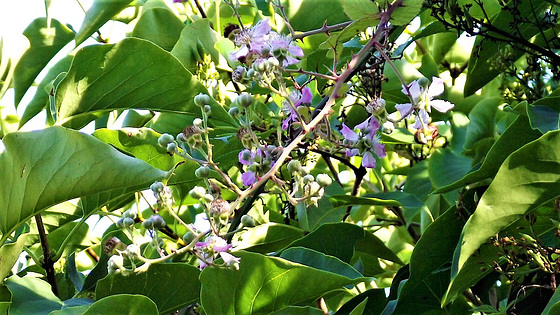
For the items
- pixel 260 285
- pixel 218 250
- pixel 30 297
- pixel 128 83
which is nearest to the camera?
pixel 218 250

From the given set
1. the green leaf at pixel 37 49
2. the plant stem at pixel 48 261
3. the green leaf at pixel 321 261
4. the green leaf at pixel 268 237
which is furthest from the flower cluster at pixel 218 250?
the green leaf at pixel 37 49

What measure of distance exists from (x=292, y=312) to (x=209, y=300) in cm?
11

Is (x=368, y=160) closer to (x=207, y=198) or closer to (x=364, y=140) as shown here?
(x=364, y=140)

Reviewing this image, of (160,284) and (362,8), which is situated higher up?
(362,8)

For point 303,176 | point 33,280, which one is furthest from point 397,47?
point 33,280

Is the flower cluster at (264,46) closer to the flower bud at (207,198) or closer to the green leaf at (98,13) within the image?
the flower bud at (207,198)

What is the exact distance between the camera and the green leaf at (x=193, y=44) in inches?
55.2

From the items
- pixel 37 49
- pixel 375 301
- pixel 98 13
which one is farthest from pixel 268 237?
pixel 37 49

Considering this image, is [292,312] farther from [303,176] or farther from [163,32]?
[163,32]

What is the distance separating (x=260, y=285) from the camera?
2.92 feet

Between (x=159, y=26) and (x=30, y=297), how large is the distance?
2.42 ft

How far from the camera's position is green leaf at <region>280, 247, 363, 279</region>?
3.12ft

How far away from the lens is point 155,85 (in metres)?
1.12

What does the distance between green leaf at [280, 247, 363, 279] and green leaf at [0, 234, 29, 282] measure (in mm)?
356
